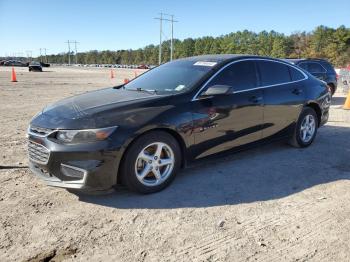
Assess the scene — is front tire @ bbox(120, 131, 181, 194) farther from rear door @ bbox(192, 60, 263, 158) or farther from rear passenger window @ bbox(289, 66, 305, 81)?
rear passenger window @ bbox(289, 66, 305, 81)

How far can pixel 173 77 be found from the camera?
550 cm

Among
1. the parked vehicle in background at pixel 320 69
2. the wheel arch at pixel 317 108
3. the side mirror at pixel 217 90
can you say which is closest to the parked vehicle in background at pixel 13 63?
the parked vehicle in background at pixel 320 69

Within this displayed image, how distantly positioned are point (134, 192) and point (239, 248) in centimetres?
157

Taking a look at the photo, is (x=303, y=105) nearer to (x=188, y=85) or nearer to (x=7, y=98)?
(x=188, y=85)

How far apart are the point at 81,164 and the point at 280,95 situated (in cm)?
350

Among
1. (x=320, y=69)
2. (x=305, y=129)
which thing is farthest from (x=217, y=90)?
(x=320, y=69)

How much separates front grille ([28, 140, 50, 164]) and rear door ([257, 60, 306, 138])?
3233mm

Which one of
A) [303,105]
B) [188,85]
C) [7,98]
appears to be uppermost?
[188,85]

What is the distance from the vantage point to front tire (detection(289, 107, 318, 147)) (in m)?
6.71

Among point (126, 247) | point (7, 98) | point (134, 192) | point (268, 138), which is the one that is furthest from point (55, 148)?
point (7, 98)

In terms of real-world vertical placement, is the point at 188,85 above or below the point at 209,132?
above

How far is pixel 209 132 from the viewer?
16.6 ft

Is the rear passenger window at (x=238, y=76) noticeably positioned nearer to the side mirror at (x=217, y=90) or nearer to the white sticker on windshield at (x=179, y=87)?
the side mirror at (x=217, y=90)

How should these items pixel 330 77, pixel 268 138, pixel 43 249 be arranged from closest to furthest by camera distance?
pixel 43 249
pixel 268 138
pixel 330 77
